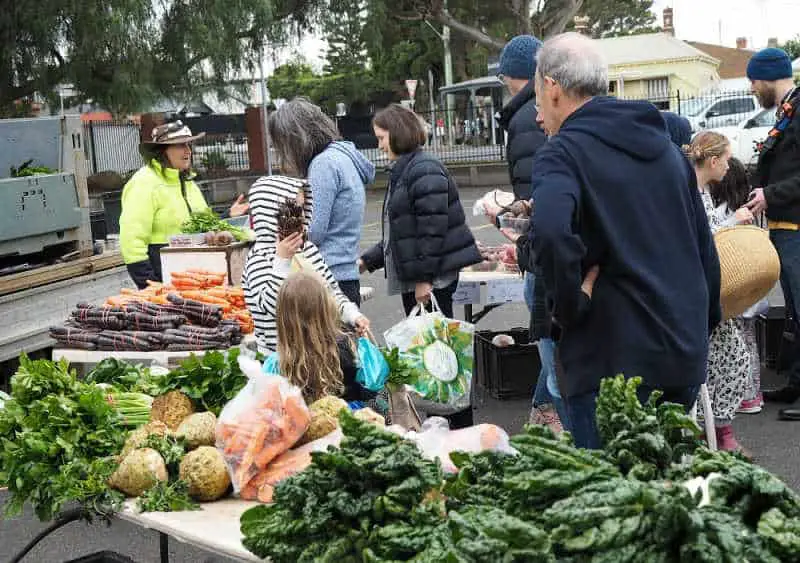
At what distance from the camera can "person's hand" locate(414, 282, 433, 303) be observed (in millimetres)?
5996

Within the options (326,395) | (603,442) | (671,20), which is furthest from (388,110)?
(671,20)

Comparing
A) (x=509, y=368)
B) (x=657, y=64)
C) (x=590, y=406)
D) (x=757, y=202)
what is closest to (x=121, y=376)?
(x=590, y=406)

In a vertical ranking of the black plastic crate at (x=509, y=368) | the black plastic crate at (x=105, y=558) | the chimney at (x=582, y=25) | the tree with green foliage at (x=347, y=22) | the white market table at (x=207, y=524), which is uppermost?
the tree with green foliage at (x=347, y=22)

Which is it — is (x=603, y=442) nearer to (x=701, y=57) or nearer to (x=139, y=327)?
(x=139, y=327)

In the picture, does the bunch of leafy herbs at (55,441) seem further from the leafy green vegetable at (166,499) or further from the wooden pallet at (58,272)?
the wooden pallet at (58,272)

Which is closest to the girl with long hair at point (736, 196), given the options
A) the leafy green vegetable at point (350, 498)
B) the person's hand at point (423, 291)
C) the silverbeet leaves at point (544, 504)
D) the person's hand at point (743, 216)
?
the person's hand at point (743, 216)

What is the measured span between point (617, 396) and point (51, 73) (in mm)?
22062

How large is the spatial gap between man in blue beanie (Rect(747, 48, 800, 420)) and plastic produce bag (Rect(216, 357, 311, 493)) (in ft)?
12.4

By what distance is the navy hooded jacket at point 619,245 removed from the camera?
321 cm

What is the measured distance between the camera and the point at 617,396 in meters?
2.47

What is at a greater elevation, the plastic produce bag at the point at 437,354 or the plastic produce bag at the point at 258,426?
the plastic produce bag at the point at 258,426

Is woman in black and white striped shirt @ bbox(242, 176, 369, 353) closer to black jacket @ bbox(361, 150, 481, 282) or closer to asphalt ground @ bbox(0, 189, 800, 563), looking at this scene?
black jacket @ bbox(361, 150, 481, 282)

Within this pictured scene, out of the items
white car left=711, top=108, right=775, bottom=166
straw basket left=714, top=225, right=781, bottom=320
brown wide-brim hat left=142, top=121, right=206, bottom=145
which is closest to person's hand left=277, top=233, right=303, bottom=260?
straw basket left=714, top=225, right=781, bottom=320

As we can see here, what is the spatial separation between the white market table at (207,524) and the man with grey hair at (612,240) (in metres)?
1.10
